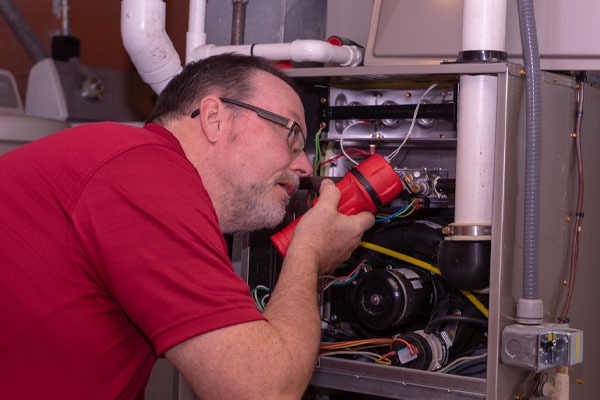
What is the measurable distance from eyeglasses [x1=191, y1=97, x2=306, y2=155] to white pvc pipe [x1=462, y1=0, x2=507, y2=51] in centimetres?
35

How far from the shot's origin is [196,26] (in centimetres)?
192

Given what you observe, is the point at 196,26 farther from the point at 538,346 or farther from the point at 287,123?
the point at 538,346

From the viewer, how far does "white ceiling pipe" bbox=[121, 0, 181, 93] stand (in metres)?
1.92

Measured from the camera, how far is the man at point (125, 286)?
1012 millimetres

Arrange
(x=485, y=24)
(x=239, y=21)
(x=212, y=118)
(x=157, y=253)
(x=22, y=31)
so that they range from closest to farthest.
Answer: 1. (x=157, y=253)
2. (x=212, y=118)
3. (x=485, y=24)
4. (x=239, y=21)
5. (x=22, y=31)

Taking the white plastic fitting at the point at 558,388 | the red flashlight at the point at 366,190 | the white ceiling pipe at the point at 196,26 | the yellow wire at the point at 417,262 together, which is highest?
the white ceiling pipe at the point at 196,26

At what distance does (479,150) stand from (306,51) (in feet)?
1.44

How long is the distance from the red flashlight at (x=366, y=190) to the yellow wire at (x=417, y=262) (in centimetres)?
16

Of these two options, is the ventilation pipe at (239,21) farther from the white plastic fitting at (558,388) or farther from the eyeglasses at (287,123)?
the white plastic fitting at (558,388)

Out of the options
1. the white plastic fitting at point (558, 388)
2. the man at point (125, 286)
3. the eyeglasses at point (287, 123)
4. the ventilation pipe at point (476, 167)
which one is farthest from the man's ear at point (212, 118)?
the white plastic fitting at point (558, 388)

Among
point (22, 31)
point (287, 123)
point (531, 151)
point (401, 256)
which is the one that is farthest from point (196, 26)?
point (22, 31)

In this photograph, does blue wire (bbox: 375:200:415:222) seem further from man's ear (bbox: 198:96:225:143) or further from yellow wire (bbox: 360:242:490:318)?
man's ear (bbox: 198:96:225:143)

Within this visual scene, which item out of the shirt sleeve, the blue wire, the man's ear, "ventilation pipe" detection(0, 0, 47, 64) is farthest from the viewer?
"ventilation pipe" detection(0, 0, 47, 64)

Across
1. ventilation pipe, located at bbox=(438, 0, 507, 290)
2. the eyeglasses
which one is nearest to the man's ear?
the eyeglasses
